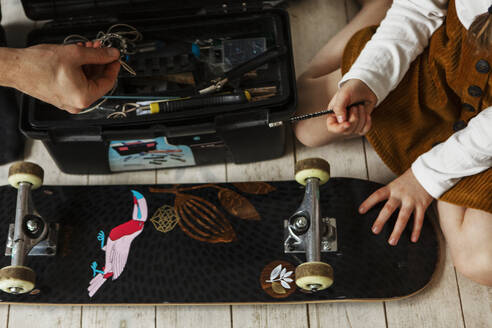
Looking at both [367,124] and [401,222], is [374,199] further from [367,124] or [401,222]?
[367,124]

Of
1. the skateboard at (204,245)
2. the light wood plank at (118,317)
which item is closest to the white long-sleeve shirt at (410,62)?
the skateboard at (204,245)

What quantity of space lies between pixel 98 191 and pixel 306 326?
576 mm

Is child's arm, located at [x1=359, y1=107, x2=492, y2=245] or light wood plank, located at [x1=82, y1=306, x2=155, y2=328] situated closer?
child's arm, located at [x1=359, y1=107, x2=492, y2=245]

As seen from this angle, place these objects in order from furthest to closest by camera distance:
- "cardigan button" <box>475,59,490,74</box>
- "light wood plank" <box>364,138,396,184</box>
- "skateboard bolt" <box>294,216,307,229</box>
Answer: "light wood plank" <box>364,138,396,184</box> < "skateboard bolt" <box>294,216,307,229</box> < "cardigan button" <box>475,59,490,74</box>

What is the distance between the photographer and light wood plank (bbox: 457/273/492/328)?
1.15 meters

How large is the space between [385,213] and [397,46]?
360 mm

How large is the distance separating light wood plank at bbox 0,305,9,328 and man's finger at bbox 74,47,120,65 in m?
0.61

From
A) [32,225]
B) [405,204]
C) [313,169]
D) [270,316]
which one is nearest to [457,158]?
[405,204]

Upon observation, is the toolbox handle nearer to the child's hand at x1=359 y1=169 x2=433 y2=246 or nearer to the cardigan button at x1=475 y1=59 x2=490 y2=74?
the child's hand at x1=359 y1=169 x2=433 y2=246

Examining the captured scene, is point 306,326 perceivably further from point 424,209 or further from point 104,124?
point 104,124

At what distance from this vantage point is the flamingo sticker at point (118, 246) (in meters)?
1.12

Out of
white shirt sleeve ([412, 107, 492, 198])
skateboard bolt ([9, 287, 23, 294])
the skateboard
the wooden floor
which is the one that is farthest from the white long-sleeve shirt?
skateboard bolt ([9, 287, 23, 294])

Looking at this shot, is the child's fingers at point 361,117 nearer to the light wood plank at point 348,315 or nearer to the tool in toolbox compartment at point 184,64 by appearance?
the tool in toolbox compartment at point 184,64

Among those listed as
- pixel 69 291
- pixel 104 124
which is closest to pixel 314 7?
pixel 104 124
